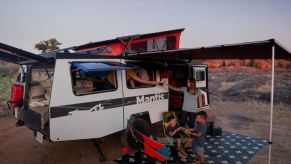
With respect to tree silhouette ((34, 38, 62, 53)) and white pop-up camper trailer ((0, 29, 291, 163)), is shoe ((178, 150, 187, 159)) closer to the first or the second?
white pop-up camper trailer ((0, 29, 291, 163))

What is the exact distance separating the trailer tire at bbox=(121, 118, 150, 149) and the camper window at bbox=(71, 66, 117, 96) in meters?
1.07

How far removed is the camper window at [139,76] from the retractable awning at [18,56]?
74.8 inches

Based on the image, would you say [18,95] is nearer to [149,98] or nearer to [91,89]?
[91,89]

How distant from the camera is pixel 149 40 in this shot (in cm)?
678

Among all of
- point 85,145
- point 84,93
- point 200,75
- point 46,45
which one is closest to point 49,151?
point 85,145

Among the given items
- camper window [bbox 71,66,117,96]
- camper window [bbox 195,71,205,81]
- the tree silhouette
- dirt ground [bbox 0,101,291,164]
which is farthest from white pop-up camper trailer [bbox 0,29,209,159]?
the tree silhouette

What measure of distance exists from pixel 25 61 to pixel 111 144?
3.05 m

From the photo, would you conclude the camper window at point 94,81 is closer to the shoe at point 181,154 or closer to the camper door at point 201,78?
the shoe at point 181,154

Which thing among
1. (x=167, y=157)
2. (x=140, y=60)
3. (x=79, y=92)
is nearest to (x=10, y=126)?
(x=79, y=92)

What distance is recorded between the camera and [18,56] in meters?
4.79

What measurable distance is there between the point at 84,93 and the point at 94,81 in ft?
1.71

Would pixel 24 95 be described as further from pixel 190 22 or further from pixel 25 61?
pixel 190 22

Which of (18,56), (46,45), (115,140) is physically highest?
(46,45)

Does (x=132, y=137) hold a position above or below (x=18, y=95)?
below
